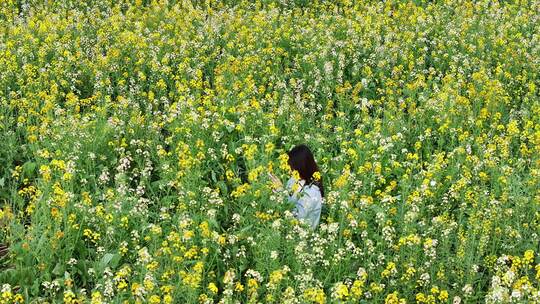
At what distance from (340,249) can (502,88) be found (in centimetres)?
613

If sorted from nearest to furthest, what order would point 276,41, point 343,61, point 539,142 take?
1. point 539,142
2. point 343,61
3. point 276,41

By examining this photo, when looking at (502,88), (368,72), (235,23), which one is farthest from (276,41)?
(502,88)

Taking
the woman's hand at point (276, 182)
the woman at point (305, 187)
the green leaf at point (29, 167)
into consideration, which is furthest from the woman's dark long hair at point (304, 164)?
the green leaf at point (29, 167)

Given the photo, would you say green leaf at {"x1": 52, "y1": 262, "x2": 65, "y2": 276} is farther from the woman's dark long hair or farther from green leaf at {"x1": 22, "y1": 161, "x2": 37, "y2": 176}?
the woman's dark long hair

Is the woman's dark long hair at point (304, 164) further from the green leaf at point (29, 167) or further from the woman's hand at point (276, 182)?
the green leaf at point (29, 167)

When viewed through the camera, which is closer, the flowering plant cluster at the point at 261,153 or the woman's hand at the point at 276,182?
the flowering plant cluster at the point at 261,153

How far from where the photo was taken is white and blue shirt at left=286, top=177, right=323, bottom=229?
24.4 ft

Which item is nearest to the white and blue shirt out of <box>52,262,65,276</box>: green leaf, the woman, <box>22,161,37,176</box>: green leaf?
the woman

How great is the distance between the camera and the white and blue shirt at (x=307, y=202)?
24.4 ft

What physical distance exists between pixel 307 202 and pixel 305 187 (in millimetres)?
228

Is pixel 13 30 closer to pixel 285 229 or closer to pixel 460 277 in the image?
pixel 285 229

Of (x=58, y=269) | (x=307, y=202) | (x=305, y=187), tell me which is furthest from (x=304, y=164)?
(x=58, y=269)

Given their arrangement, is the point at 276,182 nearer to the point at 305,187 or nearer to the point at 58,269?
the point at 305,187

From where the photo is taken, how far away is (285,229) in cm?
725
